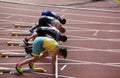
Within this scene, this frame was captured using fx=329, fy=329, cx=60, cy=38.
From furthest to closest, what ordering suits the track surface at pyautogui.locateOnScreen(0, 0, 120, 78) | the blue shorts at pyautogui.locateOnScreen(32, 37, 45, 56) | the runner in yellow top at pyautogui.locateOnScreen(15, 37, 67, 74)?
the track surface at pyautogui.locateOnScreen(0, 0, 120, 78) < the blue shorts at pyautogui.locateOnScreen(32, 37, 45, 56) < the runner in yellow top at pyautogui.locateOnScreen(15, 37, 67, 74)

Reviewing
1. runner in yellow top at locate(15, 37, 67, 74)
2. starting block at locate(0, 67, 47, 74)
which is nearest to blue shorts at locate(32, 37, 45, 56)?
runner in yellow top at locate(15, 37, 67, 74)

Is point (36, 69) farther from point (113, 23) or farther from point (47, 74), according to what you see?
point (113, 23)

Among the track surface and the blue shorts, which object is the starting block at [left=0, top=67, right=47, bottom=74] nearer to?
the track surface

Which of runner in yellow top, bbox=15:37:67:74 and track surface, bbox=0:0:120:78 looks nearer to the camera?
runner in yellow top, bbox=15:37:67:74

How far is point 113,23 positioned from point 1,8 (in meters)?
7.62

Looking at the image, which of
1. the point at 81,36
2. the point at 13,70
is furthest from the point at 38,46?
the point at 81,36

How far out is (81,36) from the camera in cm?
1452

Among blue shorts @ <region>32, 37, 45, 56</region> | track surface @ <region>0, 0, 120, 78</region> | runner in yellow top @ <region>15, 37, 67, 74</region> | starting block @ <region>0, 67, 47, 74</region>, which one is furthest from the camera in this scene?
track surface @ <region>0, 0, 120, 78</region>

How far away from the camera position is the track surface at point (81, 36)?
34.7 feet

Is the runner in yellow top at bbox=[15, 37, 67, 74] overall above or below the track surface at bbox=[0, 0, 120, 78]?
above

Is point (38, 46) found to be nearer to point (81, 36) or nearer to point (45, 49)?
point (45, 49)

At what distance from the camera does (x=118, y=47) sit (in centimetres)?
1295

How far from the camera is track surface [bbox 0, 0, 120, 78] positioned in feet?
34.7

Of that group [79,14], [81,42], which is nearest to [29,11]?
[79,14]
